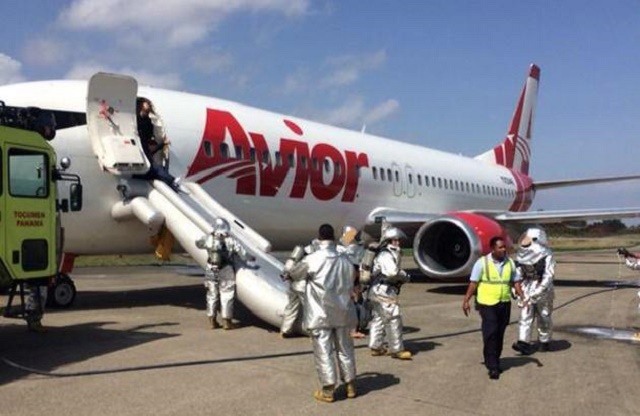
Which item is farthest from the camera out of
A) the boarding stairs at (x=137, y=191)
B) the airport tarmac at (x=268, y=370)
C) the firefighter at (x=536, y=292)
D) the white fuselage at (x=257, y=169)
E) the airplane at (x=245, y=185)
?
the white fuselage at (x=257, y=169)

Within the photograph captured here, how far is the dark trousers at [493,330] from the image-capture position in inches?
269

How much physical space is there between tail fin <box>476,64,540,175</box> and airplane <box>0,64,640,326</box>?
829cm

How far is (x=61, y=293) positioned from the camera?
11.6 metres

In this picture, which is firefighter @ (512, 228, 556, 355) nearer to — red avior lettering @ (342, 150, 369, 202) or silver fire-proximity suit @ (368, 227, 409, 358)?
silver fire-proximity suit @ (368, 227, 409, 358)

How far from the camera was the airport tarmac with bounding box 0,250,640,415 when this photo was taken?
18.3 feet

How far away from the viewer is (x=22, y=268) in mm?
7066

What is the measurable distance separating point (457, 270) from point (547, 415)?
9297 mm

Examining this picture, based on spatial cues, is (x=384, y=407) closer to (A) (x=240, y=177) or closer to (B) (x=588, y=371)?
(B) (x=588, y=371)

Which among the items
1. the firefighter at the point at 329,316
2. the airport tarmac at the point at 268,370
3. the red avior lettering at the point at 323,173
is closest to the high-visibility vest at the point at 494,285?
the airport tarmac at the point at 268,370

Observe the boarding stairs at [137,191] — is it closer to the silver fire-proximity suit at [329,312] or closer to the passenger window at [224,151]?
the passenger window at [224,151]

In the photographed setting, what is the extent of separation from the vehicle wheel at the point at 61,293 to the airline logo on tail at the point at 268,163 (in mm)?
2950

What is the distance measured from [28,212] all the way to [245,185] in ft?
19.3

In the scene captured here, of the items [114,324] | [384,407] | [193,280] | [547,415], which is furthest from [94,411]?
[193,280]

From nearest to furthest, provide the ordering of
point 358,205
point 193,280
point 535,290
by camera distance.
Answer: point 535,290
point 358,205
point 193,280
